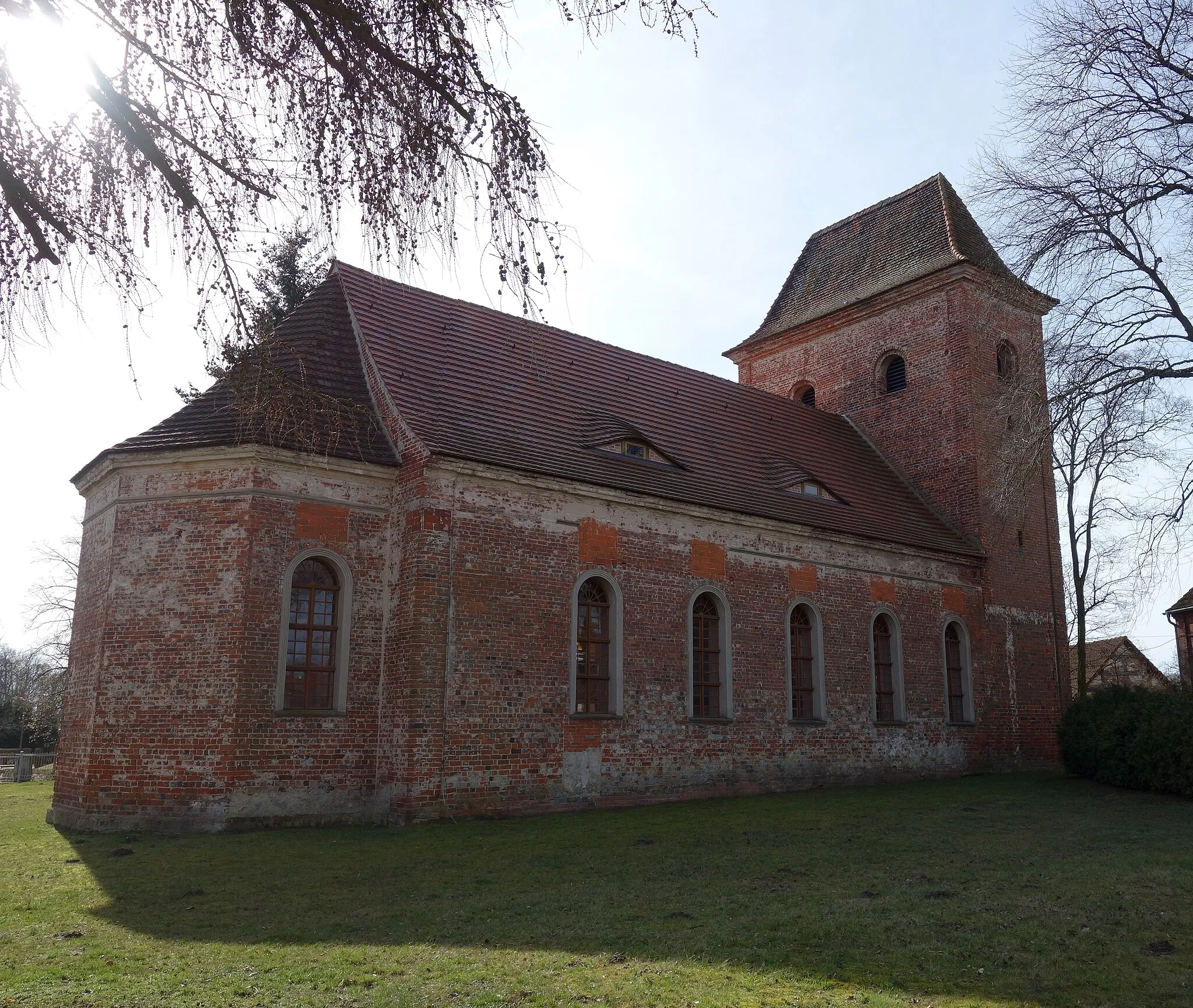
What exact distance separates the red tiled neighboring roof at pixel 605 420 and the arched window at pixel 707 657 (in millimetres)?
1815

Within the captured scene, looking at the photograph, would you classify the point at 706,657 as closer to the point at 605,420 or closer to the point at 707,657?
the point at 707,657

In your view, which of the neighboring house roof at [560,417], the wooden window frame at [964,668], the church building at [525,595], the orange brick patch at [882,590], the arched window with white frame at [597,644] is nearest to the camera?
the church building at [525,595]

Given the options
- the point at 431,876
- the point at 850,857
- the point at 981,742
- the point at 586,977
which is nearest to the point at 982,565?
the point at 981,742

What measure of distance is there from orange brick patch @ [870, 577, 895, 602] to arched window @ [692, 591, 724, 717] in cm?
418

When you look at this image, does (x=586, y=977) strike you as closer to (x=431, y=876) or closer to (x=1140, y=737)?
(x=431, y=876)

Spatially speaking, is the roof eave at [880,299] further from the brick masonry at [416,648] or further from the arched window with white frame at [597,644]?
the arched window with white frame at [597,644]

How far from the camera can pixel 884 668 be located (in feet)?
65.9

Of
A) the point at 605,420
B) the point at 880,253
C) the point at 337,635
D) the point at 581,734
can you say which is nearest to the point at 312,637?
the point at 337,635

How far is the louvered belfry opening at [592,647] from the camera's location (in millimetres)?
15211

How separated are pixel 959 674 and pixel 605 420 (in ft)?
33.0

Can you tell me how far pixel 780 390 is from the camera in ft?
90.1

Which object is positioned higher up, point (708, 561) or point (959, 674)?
point (708, 561)

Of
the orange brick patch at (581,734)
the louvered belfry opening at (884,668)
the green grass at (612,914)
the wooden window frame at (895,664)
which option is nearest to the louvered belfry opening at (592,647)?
the orange brick patch at (581,734)

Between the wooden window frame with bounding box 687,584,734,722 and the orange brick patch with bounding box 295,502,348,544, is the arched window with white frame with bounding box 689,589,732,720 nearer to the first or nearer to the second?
the wooden window frame with bounding box 687,584,734,722
